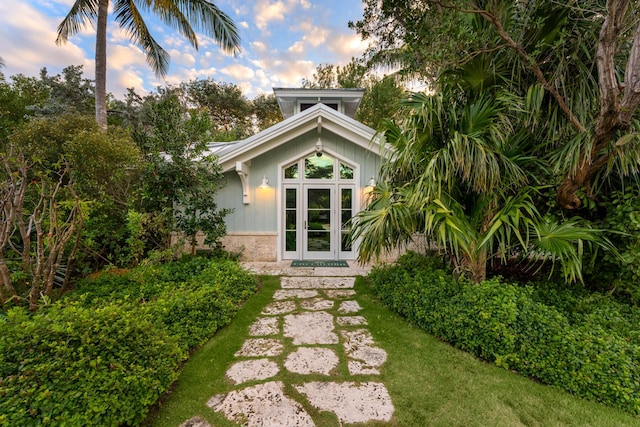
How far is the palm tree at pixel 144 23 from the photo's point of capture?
8.13m

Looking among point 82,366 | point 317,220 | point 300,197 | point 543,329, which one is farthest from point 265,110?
point 543,329

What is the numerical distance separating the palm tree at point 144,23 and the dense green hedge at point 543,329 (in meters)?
10.4

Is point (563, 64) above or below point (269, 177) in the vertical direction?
above

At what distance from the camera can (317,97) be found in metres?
8.87

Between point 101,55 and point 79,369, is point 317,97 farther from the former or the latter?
point 79,369

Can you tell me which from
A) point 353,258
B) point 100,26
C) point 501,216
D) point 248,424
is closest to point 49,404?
point 248,424

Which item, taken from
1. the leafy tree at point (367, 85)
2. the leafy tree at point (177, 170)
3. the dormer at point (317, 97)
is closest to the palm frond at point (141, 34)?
the dormer at point (317, 97)

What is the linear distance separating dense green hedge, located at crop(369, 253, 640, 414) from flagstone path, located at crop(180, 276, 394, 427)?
90 cm

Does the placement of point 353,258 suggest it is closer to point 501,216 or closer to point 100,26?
point 501,216

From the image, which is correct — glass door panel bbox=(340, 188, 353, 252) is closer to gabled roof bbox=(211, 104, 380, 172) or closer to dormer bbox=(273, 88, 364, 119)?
gabled roof bbox=(211, 104, 380, 172)

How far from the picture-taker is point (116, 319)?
2031 millimetres

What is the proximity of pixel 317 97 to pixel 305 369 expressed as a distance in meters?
8.47

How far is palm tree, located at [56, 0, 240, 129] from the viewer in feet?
26.7

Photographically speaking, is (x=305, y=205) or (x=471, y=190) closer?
(x=471, y=190)
